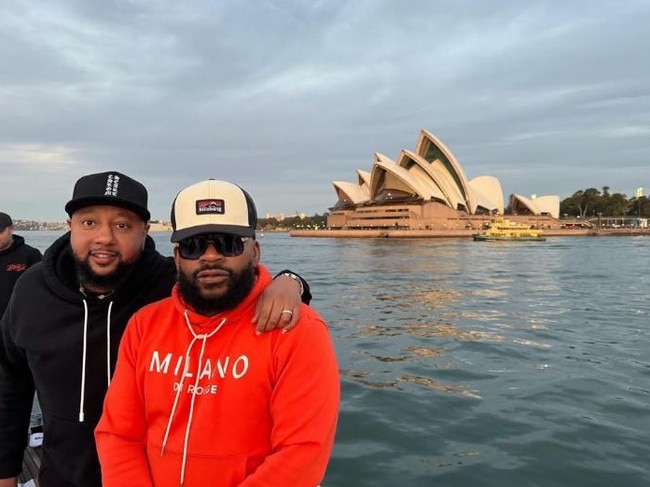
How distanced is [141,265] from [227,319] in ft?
1.78

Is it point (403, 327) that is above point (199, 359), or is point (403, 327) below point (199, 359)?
below

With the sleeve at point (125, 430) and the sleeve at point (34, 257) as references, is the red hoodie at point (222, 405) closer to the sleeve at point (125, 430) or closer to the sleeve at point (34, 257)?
Answer: the sleeve at point (125, 430)

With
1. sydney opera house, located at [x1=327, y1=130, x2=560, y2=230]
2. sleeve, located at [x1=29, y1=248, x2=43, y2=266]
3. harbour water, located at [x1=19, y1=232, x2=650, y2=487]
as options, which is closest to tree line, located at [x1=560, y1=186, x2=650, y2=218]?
sydney opera house, located at [x1=327, y1=130, x2=560, y2=230]

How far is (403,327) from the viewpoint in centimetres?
810

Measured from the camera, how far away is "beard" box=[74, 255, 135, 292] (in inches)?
61.9

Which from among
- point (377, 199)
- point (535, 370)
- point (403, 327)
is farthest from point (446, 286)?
point (377, 199)

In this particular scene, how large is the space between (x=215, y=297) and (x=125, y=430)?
1.38ft

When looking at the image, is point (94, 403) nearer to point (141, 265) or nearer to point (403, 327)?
point (141, 265)

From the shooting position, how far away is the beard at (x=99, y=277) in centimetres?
157

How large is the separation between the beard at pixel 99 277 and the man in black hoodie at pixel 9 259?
94.6 inches

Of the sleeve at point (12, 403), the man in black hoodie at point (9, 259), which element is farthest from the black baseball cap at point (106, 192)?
the man in black hoodie at point (9, 259)

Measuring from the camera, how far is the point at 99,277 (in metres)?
1.57

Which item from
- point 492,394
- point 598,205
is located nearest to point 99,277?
point 492,394

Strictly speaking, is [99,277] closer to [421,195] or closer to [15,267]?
[15,267]
